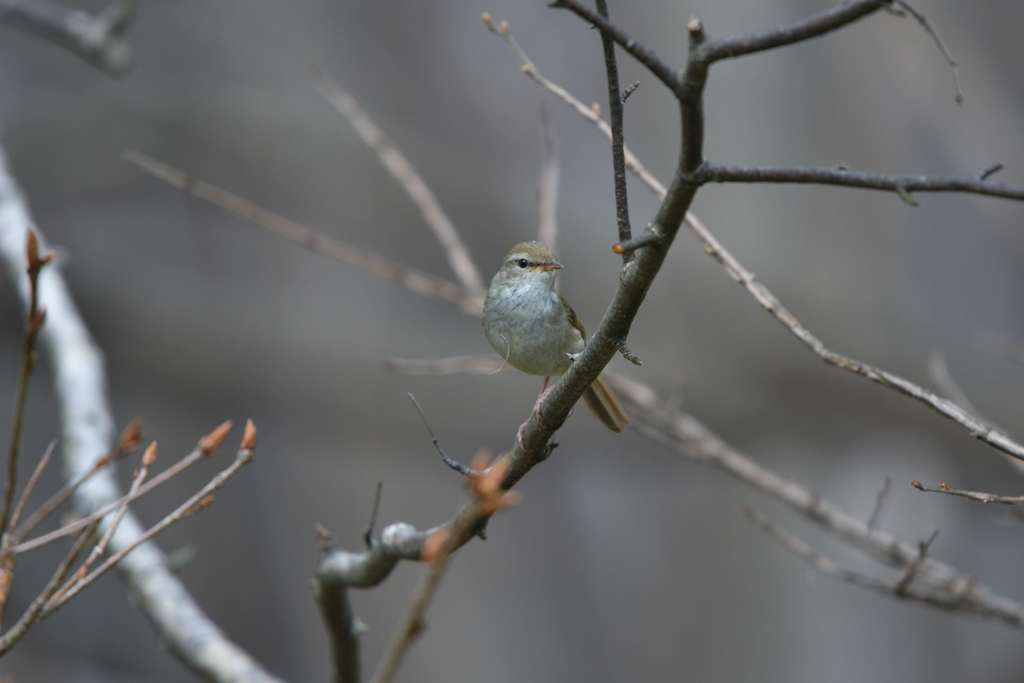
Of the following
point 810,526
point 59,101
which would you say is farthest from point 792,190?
point 59,101

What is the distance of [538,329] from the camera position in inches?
113

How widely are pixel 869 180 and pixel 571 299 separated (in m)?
5.69

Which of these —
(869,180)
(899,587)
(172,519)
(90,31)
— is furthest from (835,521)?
(90,31)

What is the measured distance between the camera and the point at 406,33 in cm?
752

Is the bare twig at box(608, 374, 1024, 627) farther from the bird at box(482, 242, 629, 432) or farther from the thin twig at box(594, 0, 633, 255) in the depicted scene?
the thin twig at box(594, 0, 633, 255)

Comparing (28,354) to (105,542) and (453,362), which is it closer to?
(105,542)

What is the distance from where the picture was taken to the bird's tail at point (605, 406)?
2.73m

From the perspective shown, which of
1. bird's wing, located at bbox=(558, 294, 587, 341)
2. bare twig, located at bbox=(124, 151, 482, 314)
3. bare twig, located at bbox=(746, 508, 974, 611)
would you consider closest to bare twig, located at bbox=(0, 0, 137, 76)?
bare twig, located at bbox=(124, 151, 482, 314)

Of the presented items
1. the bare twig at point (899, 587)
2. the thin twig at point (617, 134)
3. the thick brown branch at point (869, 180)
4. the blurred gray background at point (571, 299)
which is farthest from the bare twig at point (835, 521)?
the blurred gray background at point (571, 299)

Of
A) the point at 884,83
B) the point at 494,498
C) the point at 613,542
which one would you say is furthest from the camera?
the point at 884,83

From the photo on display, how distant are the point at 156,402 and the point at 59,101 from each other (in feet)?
6.88

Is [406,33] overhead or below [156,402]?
overhead

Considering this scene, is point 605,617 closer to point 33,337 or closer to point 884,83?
point 884,83

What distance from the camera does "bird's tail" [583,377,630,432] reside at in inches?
107
